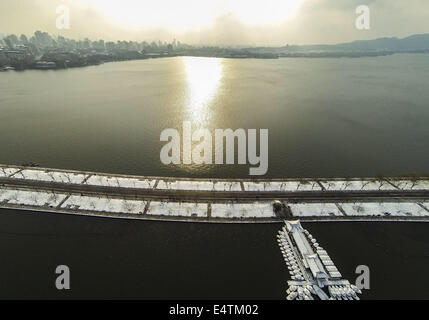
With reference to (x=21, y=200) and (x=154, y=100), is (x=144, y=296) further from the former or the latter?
(x=154, y=100)

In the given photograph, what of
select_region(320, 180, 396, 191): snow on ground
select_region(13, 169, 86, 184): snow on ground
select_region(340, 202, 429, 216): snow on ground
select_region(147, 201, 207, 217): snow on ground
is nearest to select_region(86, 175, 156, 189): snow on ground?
select_region(13, 169, 86, 184): snow on ground

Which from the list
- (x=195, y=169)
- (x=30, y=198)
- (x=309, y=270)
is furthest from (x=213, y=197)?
(x=30, y=198)

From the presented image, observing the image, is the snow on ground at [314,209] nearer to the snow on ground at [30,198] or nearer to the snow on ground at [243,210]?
the snow on ground at [243,210]

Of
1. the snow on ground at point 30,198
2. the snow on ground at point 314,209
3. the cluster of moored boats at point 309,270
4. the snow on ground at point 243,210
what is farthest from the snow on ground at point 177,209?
the snow on ground at point 30,198

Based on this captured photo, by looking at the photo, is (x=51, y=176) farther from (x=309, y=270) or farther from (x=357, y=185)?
(x=357, y=185)

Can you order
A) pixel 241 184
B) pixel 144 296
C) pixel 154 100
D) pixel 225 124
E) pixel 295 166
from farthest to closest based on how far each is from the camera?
pixel 154 100, pixel 225 124, pixel 295 166, pixel 241 184, pixel 144 296

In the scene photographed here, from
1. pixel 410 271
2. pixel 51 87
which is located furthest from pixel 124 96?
pixel 410 271
